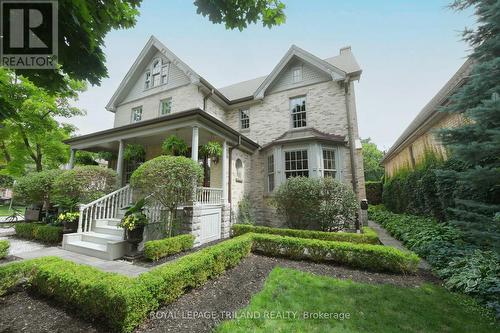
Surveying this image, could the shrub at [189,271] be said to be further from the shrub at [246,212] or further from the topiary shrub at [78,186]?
the topiary shrub at [78,186]

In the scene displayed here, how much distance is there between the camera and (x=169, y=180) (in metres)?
6.62

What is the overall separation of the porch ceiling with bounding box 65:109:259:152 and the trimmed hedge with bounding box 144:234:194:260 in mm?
4029

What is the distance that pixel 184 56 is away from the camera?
1220 centimetres

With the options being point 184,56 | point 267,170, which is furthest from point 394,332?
point 184,56

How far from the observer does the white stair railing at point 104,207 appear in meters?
7.25

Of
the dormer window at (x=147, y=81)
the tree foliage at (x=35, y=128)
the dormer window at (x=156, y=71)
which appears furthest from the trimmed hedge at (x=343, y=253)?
the tree foliage at (x=35, y=128)

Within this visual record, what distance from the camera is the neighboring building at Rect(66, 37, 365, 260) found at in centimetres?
941

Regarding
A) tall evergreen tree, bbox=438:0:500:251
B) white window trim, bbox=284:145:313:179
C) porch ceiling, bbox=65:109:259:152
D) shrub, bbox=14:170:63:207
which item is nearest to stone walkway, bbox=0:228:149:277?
shrub, bbox=14:170:63:207

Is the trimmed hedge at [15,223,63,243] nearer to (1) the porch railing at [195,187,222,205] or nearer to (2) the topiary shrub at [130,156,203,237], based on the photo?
(2) the topiary shrub at [130,156,203,237]

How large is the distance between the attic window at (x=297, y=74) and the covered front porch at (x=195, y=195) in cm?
458

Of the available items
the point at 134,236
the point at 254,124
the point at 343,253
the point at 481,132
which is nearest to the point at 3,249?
the point at 134,236

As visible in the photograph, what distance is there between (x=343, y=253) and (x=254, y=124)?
8.85 meters

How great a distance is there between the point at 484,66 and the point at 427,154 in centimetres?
674

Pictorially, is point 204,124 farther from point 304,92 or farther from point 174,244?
point 304,92
